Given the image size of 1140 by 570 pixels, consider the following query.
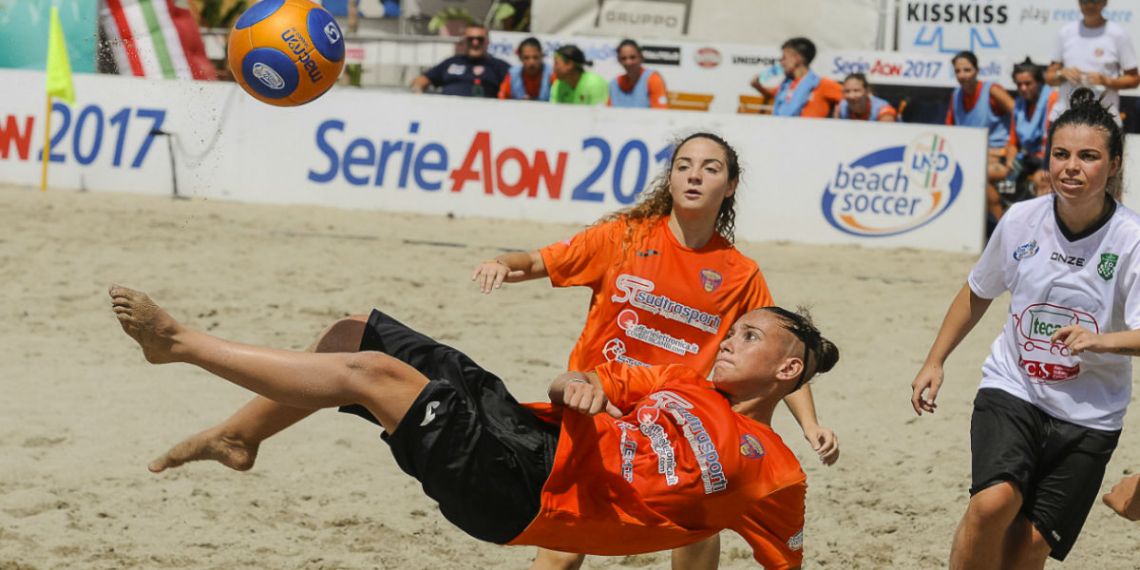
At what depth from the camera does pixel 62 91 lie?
Answer: 12.5 metres

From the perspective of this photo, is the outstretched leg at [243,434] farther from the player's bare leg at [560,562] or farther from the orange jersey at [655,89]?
the orange jersey at [655,89]

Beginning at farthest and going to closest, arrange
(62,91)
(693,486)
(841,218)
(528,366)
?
(62,91), (841,218), (528,366), (693,486)

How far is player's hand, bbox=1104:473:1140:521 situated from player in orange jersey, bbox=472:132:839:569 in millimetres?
931

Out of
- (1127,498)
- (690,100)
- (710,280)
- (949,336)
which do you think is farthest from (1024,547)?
(690,100)

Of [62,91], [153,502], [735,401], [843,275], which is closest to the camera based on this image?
[735,401]

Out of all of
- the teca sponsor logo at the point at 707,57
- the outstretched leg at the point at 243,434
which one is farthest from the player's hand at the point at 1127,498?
the teca sponsor logo at the point at 707,57

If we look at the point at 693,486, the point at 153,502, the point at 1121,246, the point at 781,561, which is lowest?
the point at 153,502

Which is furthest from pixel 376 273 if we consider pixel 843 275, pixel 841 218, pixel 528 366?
pixel 841 218

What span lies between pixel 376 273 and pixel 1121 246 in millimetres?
6284

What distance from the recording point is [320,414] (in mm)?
6691

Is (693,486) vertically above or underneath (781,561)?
above

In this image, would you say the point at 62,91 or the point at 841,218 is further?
the point at 62,91

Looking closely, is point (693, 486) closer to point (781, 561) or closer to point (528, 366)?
A: point (781, 561)

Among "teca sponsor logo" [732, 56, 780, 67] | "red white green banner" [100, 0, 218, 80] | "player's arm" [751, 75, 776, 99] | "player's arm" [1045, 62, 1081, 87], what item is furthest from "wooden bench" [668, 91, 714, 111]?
"red white green banner" [100, 0, 218, 80]
